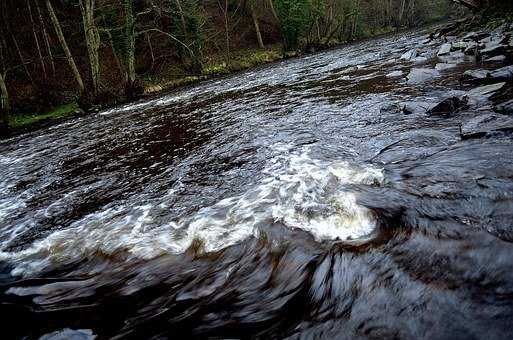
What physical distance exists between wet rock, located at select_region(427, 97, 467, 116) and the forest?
16.0 m

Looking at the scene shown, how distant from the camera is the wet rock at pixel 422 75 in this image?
9.06 meters

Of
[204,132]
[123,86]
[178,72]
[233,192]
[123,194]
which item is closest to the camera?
[233,192]

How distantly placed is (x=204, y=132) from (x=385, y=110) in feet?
12.9

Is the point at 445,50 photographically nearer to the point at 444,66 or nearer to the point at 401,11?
the point at 444,66

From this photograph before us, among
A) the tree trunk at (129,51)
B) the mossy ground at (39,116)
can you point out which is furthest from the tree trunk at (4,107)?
the tree trunk at (129,51)

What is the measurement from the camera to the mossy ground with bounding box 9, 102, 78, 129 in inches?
648

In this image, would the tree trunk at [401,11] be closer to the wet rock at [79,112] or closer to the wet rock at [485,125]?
the wet rock at [79,112]

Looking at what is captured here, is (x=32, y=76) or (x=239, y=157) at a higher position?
(x=32, y=76)

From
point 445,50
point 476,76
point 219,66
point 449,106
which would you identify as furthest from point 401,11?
point 449,106

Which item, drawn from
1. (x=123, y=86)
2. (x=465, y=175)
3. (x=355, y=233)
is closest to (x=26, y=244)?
(x=355, y=233)

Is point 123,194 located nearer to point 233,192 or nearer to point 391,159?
point 233,192

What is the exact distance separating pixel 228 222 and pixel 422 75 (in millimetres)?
7695

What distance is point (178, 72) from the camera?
25.4m

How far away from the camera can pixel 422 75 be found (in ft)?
30.5
